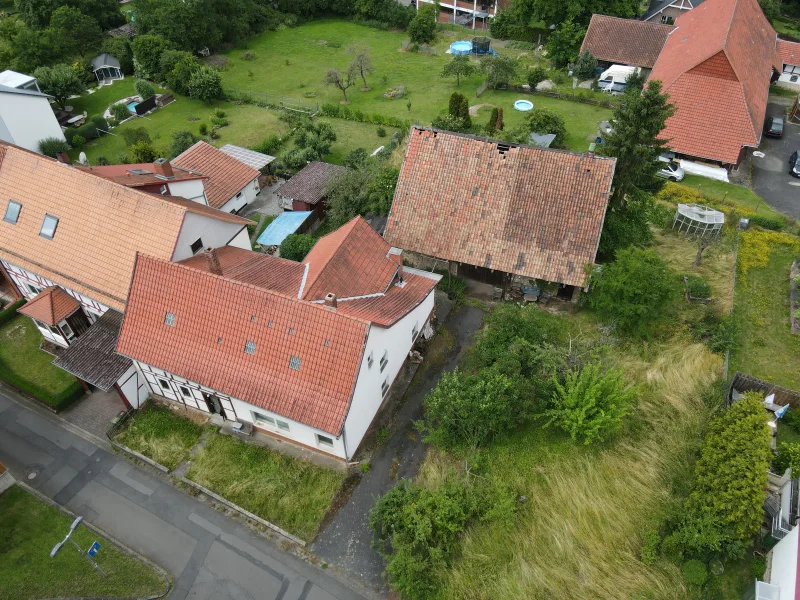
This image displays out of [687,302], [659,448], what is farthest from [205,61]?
[659,448]

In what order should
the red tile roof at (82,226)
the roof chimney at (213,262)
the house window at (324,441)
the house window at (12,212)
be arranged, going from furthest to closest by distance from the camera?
the house window at (12,212)
the red tile roof at (82,226)
the roof chimney at (213,262)
the house window at (324,441)

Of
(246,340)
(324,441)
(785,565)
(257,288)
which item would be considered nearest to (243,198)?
(257,288)

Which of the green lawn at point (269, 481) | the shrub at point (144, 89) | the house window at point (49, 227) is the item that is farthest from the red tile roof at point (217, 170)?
the shrub at point (144, 89)

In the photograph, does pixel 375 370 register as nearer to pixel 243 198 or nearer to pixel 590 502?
pixel 590 502

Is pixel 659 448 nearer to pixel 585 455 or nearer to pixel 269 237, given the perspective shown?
pixel 585 455

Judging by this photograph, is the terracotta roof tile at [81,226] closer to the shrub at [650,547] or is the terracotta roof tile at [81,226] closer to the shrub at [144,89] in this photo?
the shrub at [650,547]

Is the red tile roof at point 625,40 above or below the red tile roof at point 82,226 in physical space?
above

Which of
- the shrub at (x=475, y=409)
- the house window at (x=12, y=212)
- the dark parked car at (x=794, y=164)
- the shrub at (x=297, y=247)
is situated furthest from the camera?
the dark parked car at (x=794, y=164)
